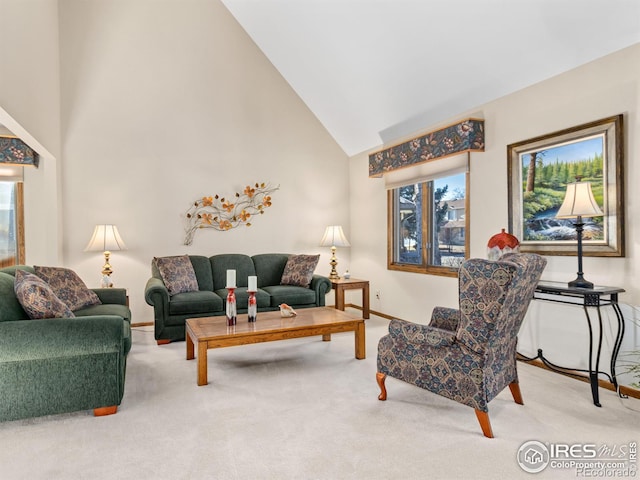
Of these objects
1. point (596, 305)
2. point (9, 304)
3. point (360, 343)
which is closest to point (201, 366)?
point (9, 304)

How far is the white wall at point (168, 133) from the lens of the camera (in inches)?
196

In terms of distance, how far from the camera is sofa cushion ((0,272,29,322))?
2527 millimetres

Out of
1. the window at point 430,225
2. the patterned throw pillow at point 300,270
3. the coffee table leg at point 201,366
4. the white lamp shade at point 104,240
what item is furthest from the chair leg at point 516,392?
the white lamp shade at point 104,240

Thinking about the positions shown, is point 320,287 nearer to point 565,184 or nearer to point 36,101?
point 565,184

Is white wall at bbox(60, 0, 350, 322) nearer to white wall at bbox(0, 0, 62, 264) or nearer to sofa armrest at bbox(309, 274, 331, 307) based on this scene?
white wall at bbox(0, 0, 62, 264)

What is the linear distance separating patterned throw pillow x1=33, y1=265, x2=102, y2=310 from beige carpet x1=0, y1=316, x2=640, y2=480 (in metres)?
0.85

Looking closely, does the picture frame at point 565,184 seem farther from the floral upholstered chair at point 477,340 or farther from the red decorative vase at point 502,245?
the floral upholstered chair at point 477,340

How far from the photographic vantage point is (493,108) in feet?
12.9

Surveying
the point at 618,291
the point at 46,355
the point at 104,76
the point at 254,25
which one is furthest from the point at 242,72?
the point at 618,291

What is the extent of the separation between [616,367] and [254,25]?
17.9 ft

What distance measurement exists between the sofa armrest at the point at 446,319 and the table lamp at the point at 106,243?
3614 mm

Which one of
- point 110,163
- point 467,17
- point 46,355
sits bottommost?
point 46,355

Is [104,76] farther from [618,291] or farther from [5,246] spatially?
[618,291]

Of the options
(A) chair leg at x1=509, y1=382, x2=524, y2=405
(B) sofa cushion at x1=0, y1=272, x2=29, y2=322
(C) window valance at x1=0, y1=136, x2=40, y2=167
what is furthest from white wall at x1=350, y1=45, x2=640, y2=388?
(C) window valance at x1=0, y1=136, x2=40, y2=167
